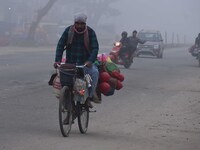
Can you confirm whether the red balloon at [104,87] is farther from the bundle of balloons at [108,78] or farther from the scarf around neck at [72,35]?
the scarf around neck at [72,35]

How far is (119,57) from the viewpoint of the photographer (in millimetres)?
27672

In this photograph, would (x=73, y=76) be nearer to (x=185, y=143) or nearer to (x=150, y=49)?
(x=185, y=143)

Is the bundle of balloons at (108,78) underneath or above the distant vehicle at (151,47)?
above

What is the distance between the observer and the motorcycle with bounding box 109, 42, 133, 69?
27.3 metres

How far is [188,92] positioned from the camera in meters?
17.9

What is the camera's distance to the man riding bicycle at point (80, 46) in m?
9.46

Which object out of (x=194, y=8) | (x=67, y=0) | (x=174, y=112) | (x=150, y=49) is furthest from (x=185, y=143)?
(x=194, y=8)

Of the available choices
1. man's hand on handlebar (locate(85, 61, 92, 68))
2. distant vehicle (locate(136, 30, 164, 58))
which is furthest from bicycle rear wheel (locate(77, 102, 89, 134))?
distant vehicle (locate(136, 30, 164, 58))

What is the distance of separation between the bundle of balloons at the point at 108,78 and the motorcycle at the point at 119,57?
675 inches

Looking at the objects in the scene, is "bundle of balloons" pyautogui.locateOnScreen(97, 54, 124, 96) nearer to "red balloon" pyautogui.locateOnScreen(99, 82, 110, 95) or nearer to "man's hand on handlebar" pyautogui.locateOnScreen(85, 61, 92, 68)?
"red balloon" pyautogui.locateOnScreen(99, 82, 110, 95)

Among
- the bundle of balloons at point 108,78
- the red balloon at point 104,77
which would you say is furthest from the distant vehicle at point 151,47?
the red balloon at point 104,77

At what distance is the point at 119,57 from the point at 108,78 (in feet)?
58.8

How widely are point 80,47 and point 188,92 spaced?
347 inches

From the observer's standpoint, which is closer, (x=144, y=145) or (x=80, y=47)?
(x=144, y=145)
